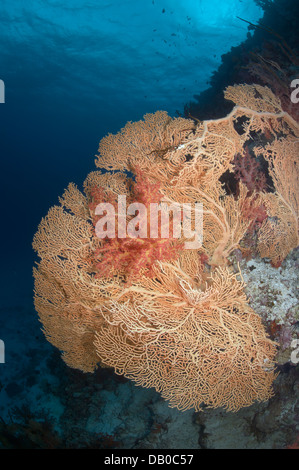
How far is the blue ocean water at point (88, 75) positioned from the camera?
9.42 meters

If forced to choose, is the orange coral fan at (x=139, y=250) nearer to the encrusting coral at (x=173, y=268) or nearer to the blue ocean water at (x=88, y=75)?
the encrusting coral at (x=173, y=268)

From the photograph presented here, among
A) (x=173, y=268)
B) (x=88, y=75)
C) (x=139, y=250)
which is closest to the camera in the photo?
(x=139, y=250)

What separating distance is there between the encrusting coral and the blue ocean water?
8.84ft

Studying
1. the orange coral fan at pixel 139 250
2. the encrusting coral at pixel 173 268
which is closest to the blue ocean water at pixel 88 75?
the encrusting coral at pixel 173 268

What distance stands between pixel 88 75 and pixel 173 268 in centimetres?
3341

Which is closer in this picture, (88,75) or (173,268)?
(173,268)

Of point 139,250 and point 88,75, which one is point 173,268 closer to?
point 139,250

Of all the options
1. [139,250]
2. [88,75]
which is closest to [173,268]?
[139,250]

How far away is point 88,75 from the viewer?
1150 inches

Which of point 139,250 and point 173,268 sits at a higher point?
point 139,250

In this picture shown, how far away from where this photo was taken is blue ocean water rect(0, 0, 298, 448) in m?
9.42

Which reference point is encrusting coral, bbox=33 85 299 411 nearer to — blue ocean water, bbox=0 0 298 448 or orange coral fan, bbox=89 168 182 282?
orange coral fan, bbox=89 168 182 282

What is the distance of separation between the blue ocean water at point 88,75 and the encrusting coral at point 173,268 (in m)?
2.69
